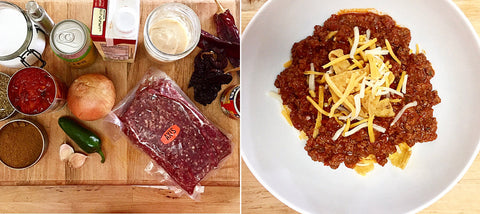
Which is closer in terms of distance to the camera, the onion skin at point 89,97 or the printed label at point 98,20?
the printed label at point 98,20

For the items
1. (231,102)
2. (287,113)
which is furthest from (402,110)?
(231,102)

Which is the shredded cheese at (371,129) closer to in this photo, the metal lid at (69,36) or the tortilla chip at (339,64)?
the tortilla chip at (339,64)

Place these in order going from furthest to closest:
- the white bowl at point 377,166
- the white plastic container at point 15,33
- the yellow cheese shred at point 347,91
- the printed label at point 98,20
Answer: the white bowl at point 377,166, the yellow cheese shred at point 347,91, the white plastic container at point 15,33, the printed label at point 98,20

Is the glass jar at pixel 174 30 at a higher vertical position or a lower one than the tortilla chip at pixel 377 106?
higher

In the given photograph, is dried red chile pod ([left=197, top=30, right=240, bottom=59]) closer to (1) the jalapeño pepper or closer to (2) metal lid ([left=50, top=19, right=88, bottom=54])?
(2) metal lid ([left=50, top=19, right=88, bottom=54])

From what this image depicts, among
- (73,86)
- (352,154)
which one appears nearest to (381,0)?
(352,154)

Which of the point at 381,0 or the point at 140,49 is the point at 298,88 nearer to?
the point at 381,0

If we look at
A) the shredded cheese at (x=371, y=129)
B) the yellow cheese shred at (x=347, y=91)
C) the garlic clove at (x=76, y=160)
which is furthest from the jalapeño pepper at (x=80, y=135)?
the shredded cheese at (x=371, y=129)
